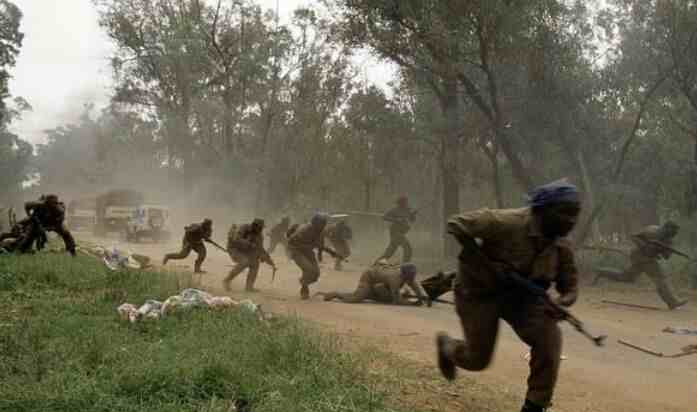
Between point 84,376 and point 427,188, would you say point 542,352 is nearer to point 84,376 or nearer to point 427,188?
point 84,376

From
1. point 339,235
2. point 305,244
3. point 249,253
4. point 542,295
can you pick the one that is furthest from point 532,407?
point 339,235

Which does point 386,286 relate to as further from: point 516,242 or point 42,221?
point 516,242

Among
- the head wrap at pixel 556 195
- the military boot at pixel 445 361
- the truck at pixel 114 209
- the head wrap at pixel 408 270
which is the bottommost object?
the military boot at pixel 445 361

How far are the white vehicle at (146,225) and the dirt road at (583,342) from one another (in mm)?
13526

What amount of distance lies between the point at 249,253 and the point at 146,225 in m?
16.3

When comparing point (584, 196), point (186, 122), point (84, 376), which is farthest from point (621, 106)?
point (186, 122)

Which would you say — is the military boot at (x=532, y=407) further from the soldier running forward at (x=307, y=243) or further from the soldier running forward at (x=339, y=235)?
the soldier running forward at (x=339, y=235)

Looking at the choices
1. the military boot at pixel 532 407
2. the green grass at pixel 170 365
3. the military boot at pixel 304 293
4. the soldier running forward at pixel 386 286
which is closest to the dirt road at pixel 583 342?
the military boot at pixel 304 293

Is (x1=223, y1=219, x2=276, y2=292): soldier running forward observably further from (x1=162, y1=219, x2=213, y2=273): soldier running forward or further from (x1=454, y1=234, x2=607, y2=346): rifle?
(x1=454, y1=234, x2=607, y2=346): rifle

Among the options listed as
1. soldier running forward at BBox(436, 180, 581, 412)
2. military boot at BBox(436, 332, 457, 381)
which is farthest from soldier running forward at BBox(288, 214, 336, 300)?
soldier running forward at BBox(436, 180, 581, 412)

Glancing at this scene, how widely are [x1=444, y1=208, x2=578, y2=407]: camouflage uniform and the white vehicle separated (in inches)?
977

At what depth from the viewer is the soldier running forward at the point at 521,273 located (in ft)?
14.5

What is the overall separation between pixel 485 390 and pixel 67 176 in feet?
282

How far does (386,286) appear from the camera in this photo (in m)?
12.1
